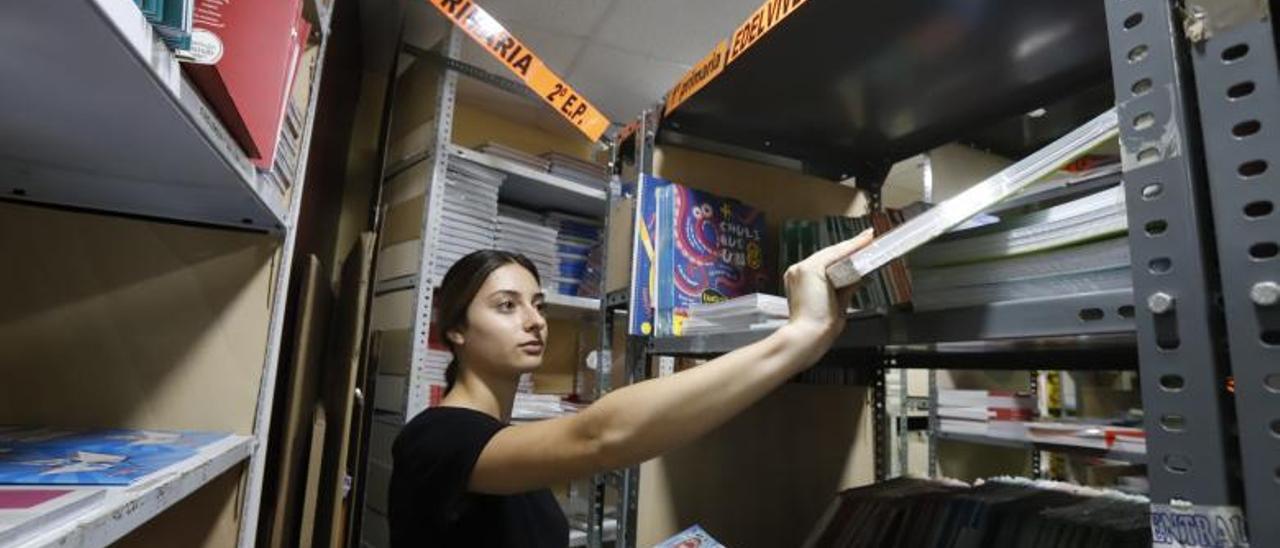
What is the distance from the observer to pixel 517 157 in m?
2.30

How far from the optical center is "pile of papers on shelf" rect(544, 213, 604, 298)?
2.55m

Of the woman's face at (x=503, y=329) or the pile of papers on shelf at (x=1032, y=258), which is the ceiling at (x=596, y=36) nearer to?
the woman's face at (x=503, y=329)

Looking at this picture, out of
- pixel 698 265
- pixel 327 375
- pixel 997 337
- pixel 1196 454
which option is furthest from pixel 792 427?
pixel 327 375

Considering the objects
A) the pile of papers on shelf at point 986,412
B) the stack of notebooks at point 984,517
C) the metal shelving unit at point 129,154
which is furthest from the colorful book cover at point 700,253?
the pile of papers on shelf at point 986,412

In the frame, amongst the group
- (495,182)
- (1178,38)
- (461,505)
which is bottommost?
(461,505)

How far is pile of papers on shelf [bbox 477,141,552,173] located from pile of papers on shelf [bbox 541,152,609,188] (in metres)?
0.02

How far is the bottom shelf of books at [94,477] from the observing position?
393 millimetres

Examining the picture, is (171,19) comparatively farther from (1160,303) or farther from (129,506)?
(1160,303)

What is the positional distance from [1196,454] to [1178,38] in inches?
11.8

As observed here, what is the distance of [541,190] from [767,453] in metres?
1.55

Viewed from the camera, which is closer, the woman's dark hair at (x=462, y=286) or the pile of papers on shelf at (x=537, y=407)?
the woman's dark hair at (x=462, y=286)

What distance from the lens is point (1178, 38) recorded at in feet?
1.47

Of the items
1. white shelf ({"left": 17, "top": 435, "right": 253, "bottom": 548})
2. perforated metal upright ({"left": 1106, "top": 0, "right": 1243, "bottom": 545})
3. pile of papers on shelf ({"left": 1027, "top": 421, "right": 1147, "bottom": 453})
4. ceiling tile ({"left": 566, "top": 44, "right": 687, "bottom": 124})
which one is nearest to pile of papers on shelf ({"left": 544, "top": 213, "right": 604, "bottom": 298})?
ceiling tile ({"left": 566, "top": 44, "right": 687, "bottom": 124})

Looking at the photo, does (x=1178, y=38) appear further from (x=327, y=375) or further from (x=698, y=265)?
(x=327, y=375)
